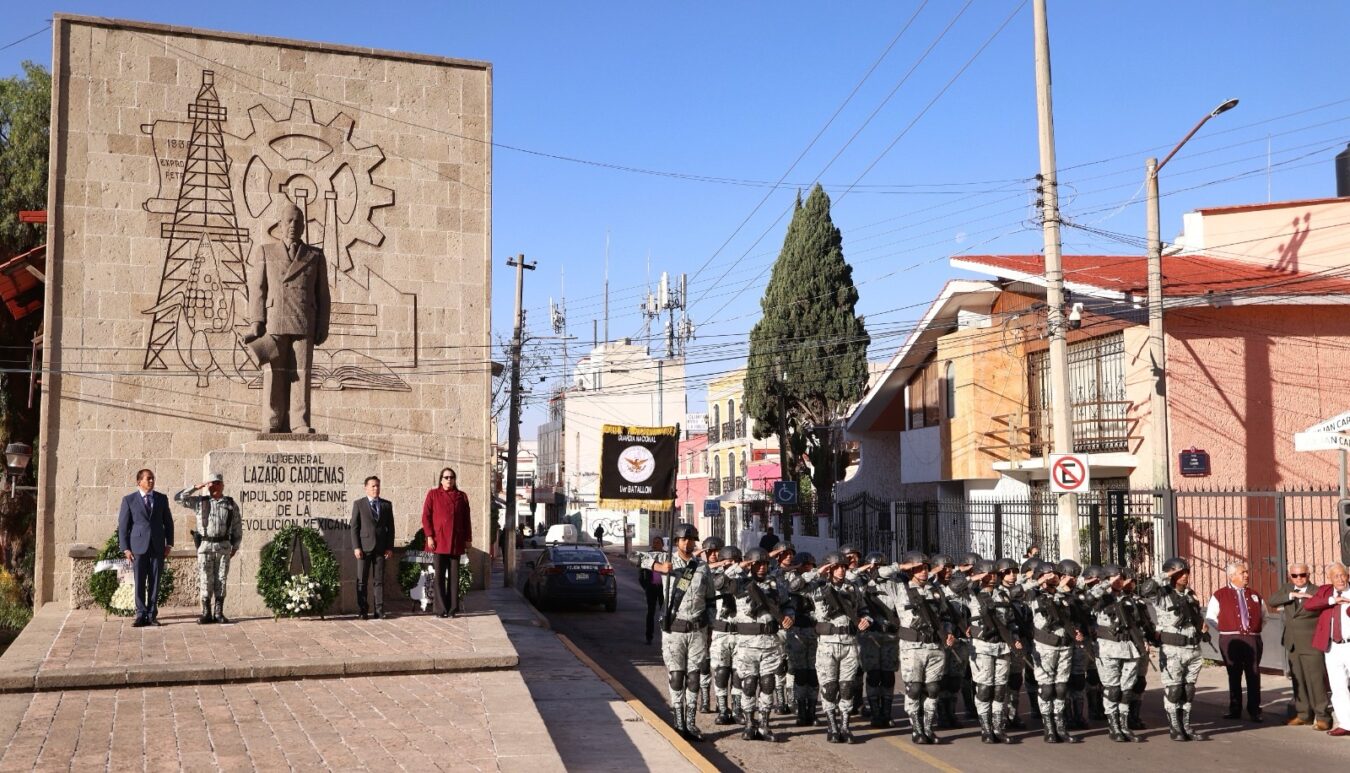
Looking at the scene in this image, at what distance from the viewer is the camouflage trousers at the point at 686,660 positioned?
34.9ft

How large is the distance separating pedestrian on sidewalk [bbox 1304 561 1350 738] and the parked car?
14950 mm

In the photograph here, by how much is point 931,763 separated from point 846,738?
42.0 inches

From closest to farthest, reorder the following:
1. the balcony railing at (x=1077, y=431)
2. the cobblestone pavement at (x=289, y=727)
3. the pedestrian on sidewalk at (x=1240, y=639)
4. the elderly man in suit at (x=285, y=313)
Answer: the cobblestone pavement at (x=289, y=727), the pedestrian on sidewalk at (x=1240, y=639), the elderly man in suit at (x=285, y=313), the balcony railing at (x=1077, y=431)

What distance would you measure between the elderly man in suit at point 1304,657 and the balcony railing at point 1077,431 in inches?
305

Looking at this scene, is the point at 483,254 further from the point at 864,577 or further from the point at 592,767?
the point at 592,767

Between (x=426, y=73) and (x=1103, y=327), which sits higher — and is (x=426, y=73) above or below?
above

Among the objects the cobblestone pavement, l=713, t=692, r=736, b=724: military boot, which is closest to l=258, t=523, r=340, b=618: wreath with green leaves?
the cobblestone pavement

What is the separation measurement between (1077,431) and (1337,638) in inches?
495

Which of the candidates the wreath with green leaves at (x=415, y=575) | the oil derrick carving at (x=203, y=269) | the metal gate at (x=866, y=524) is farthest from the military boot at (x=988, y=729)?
the metal gate at (x=866, y=524)

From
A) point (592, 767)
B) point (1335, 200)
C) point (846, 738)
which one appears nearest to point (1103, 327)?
point (1335, 200)

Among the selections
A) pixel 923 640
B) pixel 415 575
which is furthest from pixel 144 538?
pixel 923 640

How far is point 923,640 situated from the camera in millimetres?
10688

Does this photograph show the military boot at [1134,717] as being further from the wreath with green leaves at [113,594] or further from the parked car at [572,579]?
Answer: the parked car at [572,579]

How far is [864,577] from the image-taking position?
11.7 m
